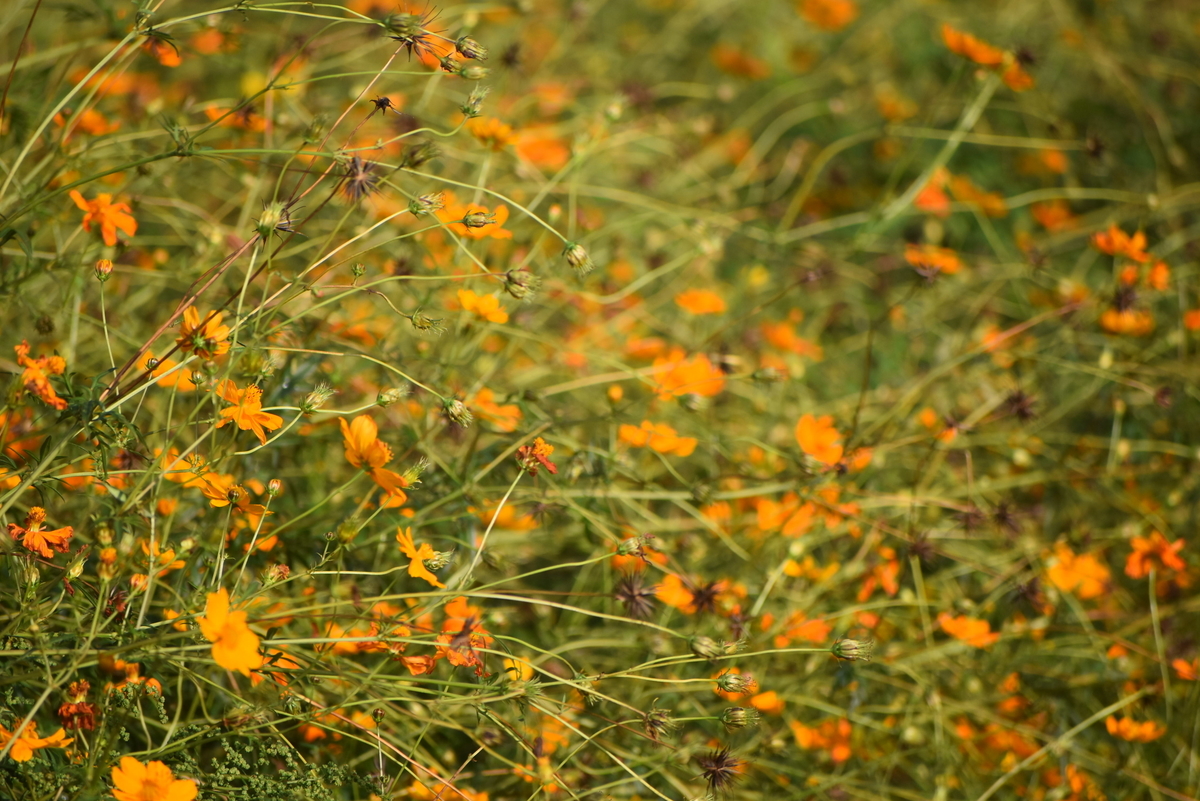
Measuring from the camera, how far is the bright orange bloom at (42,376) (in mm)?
866

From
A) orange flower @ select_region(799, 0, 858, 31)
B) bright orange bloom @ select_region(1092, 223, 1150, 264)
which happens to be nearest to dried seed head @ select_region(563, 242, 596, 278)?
bright orange bloom @ select_region(1092, 223, 1150, 264)

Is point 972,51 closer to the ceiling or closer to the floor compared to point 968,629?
closer to the ceiling

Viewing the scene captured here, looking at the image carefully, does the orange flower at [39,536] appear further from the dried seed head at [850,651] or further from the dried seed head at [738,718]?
the dried seed head at [850,651]

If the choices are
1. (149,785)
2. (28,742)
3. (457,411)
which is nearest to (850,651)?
(457,411)

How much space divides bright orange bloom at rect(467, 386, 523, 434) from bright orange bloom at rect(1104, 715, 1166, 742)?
0.96m

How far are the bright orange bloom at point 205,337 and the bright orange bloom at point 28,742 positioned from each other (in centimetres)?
38

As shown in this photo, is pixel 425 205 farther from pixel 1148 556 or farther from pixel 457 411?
pixel 1148 556

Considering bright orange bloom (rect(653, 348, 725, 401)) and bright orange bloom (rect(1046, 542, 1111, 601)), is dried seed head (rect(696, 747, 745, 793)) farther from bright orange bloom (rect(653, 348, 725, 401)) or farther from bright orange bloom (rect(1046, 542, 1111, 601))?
bright orange bloom (rect(1046, 542, 1111, 601))

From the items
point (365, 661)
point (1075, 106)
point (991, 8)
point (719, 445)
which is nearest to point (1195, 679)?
point (719, 445)

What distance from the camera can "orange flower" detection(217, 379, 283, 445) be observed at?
88cm

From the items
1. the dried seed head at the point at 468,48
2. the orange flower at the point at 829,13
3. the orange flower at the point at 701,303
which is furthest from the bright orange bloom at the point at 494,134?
the orange flower at the point at 829,13

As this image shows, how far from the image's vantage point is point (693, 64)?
253 centimetres

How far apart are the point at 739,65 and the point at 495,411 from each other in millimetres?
1520

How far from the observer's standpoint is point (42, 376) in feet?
2.86
